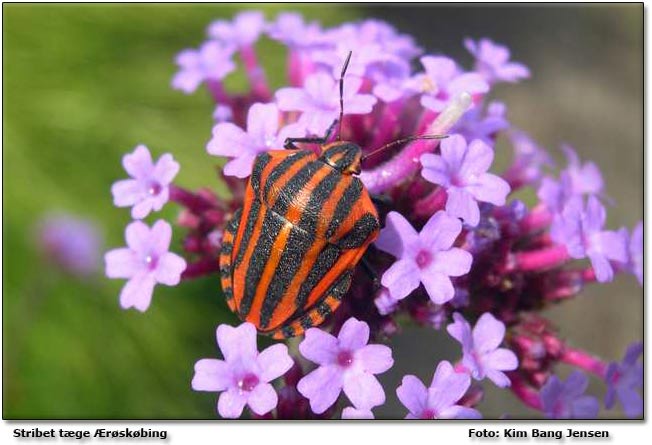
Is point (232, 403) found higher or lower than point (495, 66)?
lower

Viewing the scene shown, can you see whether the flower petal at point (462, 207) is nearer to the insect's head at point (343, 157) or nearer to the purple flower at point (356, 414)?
the insect's head at point (343, 157)

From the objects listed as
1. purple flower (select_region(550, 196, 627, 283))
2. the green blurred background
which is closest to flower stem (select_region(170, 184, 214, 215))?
purple flower (select_region(550, 196, 627, 283))

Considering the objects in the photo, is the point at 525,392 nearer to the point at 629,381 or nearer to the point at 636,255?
the point at 629,381

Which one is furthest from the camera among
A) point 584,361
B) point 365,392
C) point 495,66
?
point 495,66

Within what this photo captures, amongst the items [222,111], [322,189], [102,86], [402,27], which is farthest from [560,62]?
[322,189]

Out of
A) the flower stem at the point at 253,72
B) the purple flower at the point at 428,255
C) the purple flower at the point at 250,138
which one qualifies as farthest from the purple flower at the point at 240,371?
the flower stem at the point at 253,72

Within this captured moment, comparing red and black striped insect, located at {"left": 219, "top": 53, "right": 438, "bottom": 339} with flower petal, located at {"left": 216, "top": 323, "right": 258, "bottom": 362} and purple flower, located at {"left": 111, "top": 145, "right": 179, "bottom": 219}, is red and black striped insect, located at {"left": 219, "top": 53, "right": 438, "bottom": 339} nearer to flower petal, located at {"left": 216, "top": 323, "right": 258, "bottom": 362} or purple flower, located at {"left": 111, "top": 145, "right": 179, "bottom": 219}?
flower petal, located at {"left": 216, "top": 323, "right": 258, "bottom": 362}

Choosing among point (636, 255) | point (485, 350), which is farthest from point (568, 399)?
point (636, 255)
